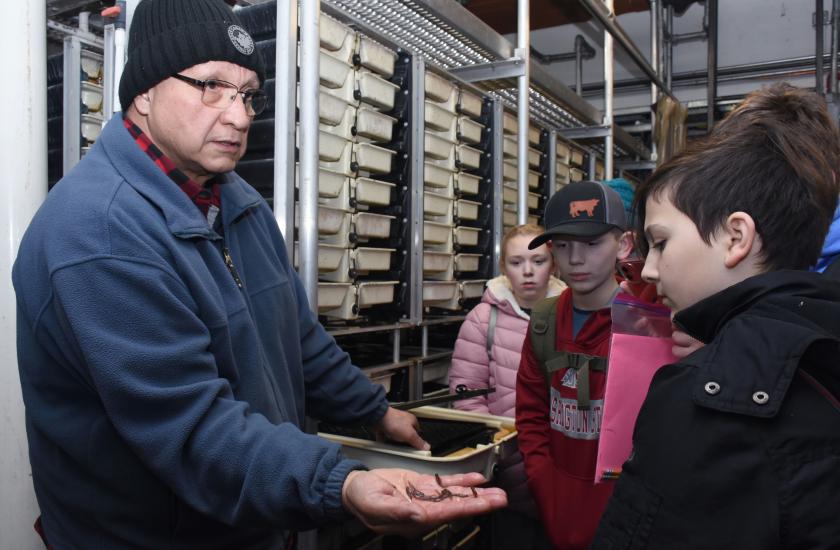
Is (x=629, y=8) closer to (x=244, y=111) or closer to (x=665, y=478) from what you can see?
(x=244, y=111)

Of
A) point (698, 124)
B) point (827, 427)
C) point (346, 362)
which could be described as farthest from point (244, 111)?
point (698, 124)

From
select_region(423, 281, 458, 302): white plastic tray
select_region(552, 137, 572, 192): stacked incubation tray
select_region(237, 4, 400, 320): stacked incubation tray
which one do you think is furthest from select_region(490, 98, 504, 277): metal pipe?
select_region(552, 137, 572, 192): stacked incubation tray

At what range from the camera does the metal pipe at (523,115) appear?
3039mm

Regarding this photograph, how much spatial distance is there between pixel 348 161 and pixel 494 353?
36.6 inches

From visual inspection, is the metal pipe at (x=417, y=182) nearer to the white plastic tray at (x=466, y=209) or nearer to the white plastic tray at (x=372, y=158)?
the white plastic tray at (x=372, y=158)

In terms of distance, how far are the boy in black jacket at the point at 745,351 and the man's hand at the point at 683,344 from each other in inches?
5.8

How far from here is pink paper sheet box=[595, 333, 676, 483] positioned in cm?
116

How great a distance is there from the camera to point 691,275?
3.04 feet

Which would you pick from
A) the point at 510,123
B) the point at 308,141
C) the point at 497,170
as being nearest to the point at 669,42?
the point at 510,123

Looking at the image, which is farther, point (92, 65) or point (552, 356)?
point (92, 65)

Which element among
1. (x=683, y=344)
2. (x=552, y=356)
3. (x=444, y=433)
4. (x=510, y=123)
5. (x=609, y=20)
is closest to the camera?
(x=683, y=344)

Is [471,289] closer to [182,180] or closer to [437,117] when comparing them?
[437,117]

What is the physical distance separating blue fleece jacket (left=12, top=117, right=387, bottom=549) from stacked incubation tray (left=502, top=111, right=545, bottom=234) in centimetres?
213

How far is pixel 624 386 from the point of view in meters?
1.16
